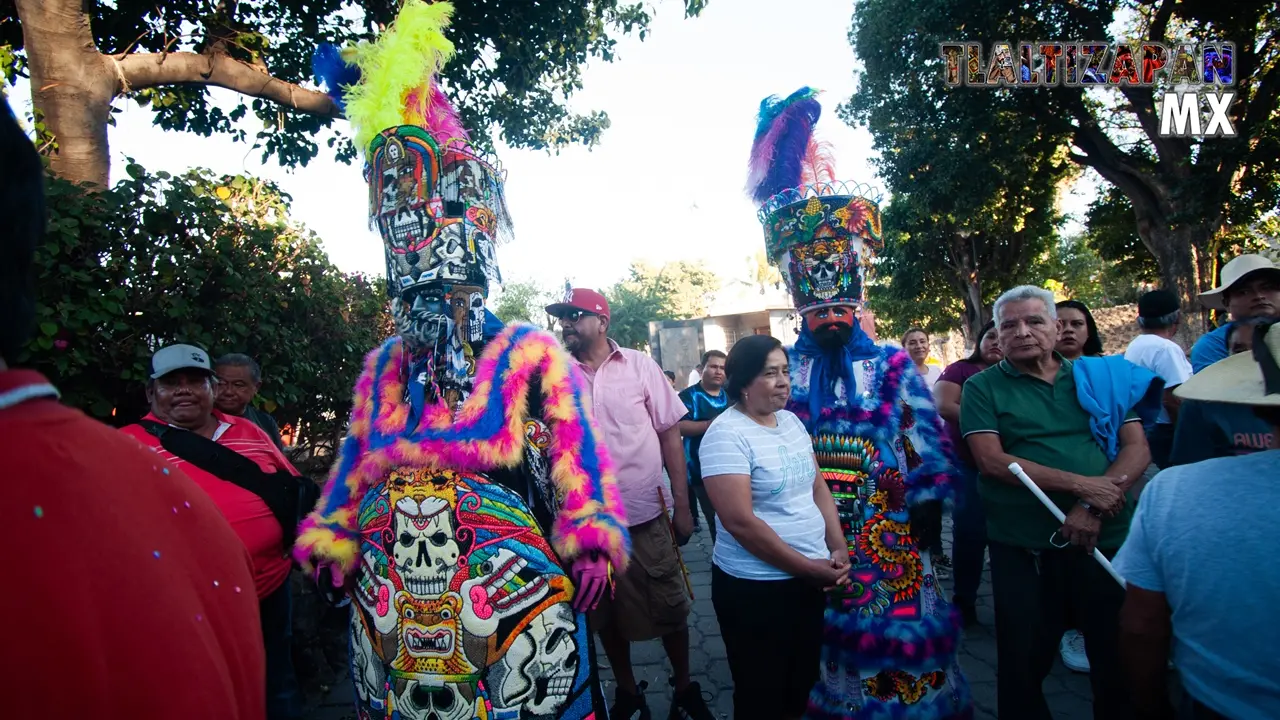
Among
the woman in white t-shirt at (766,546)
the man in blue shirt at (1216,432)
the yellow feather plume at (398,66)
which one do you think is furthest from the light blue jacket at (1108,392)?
the yellow feather plume at (398,66)

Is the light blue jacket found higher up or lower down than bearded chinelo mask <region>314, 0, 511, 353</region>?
lower down

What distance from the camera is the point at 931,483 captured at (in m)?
2.89

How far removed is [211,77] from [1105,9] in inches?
558

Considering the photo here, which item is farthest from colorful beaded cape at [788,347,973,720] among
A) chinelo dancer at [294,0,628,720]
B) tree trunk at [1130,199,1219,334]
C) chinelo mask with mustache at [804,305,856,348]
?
tree trunk at [1130,199,1219,334]

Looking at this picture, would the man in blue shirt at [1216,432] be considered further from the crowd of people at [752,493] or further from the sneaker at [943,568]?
the sneaker at [943,568]

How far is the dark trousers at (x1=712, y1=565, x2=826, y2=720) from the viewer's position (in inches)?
98.0

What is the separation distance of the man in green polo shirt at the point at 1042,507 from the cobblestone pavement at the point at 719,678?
83 centimetres

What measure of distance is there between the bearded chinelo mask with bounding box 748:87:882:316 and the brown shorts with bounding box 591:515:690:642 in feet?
4.63

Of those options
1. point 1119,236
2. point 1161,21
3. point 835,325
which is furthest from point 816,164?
point 1119,236

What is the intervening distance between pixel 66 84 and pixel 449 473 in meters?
4.05

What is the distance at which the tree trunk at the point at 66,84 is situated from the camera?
402 centimetres

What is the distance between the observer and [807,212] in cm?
326

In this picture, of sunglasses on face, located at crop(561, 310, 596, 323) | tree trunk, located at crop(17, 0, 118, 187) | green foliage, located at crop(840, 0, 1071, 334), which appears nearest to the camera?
sunglasses on face, located at crop(561, 310, 596, 323)

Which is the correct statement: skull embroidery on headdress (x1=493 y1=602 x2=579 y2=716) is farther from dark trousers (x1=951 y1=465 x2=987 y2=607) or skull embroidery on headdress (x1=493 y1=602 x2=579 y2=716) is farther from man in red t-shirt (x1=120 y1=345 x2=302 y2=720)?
dark trousers (x1=951 y1=465 x2=987 y2=607)
